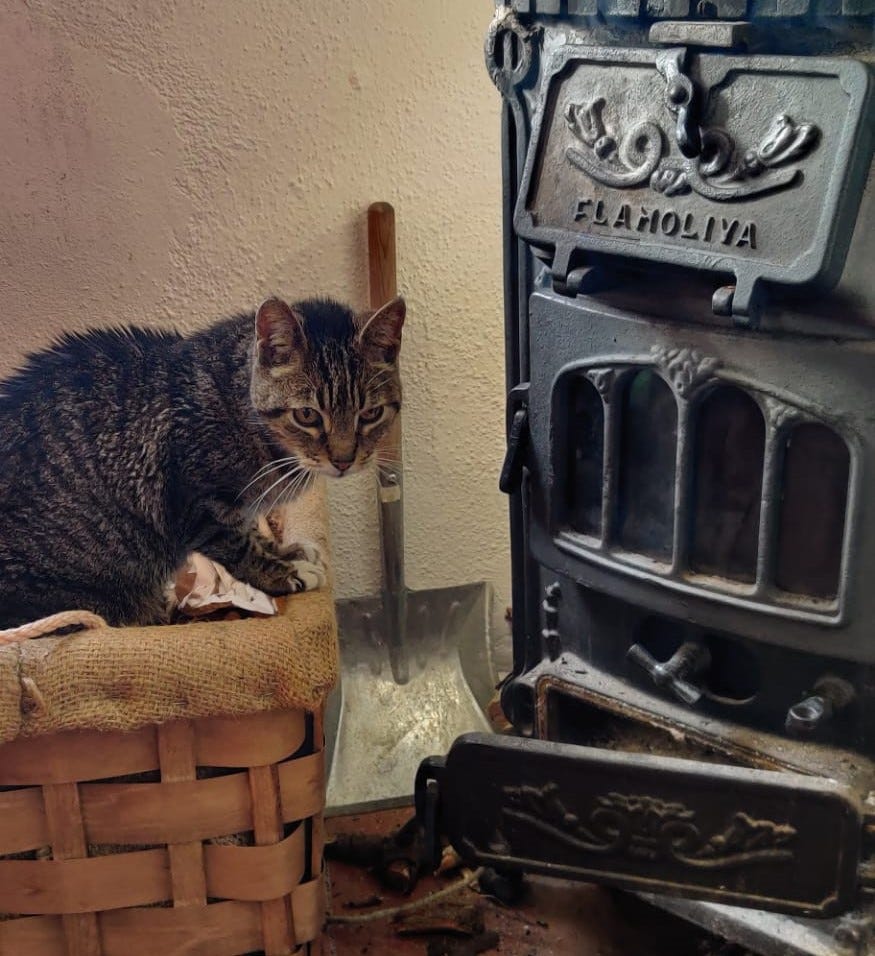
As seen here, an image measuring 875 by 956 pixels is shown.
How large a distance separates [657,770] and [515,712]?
0.97 ft

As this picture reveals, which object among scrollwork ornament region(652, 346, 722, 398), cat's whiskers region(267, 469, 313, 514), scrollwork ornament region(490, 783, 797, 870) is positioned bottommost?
scrollwork ornament region(490, 783, 797, 870)

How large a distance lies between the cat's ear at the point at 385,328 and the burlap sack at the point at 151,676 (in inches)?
13.8

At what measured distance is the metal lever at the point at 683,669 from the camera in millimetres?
1111

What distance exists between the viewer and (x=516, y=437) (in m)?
1.22

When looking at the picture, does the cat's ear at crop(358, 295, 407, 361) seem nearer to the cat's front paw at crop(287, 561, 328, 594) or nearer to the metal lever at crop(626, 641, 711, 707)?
the cat's front paw at crop(287, 561, 328, 594)

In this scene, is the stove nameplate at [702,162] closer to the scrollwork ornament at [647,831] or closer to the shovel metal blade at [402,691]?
the scrollwork ornament at [647,831]

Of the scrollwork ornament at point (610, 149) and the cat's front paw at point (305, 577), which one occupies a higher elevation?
the scrollwork ornament at point (610, 149)

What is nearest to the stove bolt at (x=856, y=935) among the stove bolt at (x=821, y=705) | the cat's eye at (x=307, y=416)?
the stove bolt at (x=821, y=705)

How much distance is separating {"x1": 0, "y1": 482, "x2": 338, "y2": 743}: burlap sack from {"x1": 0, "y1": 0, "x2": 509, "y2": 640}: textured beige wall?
655 mm

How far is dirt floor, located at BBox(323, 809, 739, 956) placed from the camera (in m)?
1.27

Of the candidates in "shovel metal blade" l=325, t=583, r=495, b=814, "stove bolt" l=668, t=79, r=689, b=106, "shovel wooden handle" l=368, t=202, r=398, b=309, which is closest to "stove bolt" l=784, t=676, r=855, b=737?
"stove bolt" l=668, t=79, r=689, b=106

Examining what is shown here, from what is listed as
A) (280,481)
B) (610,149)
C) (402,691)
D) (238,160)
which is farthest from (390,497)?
(610,149)

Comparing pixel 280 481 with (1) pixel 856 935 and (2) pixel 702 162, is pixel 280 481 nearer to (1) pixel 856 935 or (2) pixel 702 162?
(2) pixel 702 162

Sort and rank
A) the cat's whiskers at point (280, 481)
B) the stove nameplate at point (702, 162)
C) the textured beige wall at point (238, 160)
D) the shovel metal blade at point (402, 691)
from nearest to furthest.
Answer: the stove nameplate at point (702, 162), the cat's whiskers at point (280, 481), the textured beige wall at point (238, 160), the shovel metal blade at point (402, 691)
